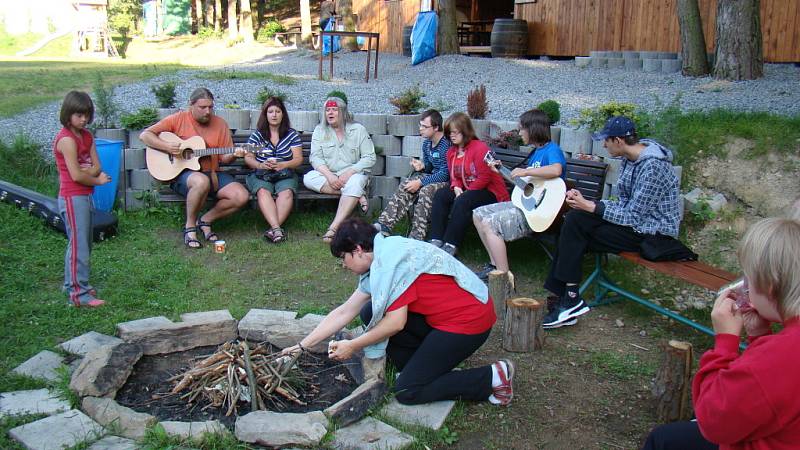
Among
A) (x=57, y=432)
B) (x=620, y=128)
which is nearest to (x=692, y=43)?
(x=620, y=128)

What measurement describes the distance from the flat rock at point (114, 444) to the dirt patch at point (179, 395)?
27 centimetres

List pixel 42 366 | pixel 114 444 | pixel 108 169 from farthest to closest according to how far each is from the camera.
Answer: pixel 108 169 < pixel 42 366 < pixel 114 444

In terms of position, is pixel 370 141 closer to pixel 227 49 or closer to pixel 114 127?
pixel 114 127

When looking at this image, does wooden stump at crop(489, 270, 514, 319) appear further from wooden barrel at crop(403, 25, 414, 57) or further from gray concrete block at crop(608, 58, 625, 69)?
wooden barrel at crop(403, 25, 414, 57)

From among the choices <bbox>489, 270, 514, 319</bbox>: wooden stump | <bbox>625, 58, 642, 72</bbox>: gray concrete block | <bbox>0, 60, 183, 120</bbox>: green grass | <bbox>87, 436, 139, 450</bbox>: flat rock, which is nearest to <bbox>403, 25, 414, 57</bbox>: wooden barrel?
<bbox>0, 60, 183, 120</bbox>: green grass

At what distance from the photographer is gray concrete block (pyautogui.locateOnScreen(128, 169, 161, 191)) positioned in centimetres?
712

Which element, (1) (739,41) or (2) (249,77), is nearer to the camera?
(1) (739,41)

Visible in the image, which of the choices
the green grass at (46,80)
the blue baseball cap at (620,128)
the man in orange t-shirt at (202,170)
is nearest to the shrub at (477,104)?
the man in orange t-shirt at (202,170)

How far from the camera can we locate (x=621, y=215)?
448 cm

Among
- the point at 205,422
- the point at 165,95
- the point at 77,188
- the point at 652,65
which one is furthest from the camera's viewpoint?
the point at 652,65

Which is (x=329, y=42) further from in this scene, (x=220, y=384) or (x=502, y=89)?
(x=220, y=384)

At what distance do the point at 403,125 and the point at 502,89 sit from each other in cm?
362

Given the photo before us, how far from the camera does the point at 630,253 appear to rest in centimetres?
448

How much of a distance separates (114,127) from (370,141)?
2.66m
